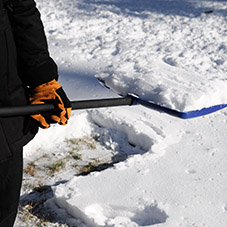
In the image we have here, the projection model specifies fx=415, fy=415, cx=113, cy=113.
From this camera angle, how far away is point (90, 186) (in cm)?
273

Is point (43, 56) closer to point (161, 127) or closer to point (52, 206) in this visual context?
point (52, 206)

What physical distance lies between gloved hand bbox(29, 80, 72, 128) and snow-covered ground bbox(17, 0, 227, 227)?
0.68m

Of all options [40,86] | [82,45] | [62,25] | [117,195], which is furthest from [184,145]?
[62,25]

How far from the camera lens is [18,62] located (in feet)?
6.05

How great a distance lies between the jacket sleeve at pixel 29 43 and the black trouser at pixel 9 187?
36cm

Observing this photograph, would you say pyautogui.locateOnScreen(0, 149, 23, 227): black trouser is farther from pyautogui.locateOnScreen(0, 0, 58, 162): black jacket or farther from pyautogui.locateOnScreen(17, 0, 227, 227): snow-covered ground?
pyautogui.locateOnScreen(17, 0, 227, 227): snow-covered ground

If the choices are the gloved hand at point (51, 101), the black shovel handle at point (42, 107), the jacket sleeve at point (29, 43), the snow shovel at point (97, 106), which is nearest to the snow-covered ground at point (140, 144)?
the snow shovel at point (97, 106)

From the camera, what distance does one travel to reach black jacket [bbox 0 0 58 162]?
1.71 meters

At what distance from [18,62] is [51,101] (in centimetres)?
24

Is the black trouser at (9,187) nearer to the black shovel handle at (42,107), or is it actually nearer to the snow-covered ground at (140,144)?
the black shovel handle at (42,107)

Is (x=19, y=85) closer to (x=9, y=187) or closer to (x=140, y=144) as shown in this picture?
(x=9, y=187)

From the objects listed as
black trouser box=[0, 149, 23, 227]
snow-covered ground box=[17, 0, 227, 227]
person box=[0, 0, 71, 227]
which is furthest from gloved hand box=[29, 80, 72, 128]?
snow-covered ground box=[17, 0, 227, 227]

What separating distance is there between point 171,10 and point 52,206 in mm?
5043

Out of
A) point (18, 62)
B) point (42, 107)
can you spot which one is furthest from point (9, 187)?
point (18, 62)
